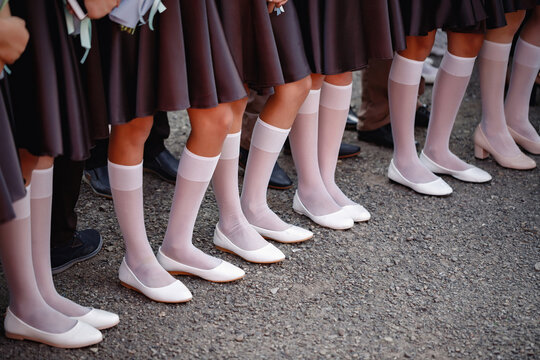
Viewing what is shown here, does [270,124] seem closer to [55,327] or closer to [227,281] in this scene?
[227,281]

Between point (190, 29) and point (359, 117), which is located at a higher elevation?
point (190, 29)

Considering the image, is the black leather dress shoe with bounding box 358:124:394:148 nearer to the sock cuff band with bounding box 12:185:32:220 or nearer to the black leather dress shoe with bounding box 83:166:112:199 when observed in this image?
the black leather dress shoe with bounding box 83:166:112:199

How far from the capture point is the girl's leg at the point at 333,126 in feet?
8.04

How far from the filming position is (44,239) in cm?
178

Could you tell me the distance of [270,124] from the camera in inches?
88.0

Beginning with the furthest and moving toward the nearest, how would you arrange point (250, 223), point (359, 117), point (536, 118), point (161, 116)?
1. point (536, 118)
2. point (359, 117)
3. point (161, 116)
4. point (250, 223)

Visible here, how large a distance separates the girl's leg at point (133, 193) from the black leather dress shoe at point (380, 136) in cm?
162

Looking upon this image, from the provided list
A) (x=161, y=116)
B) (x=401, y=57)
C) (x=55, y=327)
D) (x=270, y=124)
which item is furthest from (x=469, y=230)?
(x=55, y=327)

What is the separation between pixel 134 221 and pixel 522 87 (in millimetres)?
2048

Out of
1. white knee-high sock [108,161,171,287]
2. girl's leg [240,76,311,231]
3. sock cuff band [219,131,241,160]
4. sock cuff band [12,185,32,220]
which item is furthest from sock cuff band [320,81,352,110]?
sock cuff band [12,185,32,220]

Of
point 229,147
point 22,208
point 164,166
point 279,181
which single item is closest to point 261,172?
point 229,147

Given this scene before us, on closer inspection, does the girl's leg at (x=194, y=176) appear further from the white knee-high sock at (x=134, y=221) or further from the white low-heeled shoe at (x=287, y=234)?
the white low-heeled shoe at (x=287, y=234)

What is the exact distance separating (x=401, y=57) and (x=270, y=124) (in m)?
0.74

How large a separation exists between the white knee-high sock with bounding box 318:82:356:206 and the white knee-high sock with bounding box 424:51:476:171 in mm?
548
